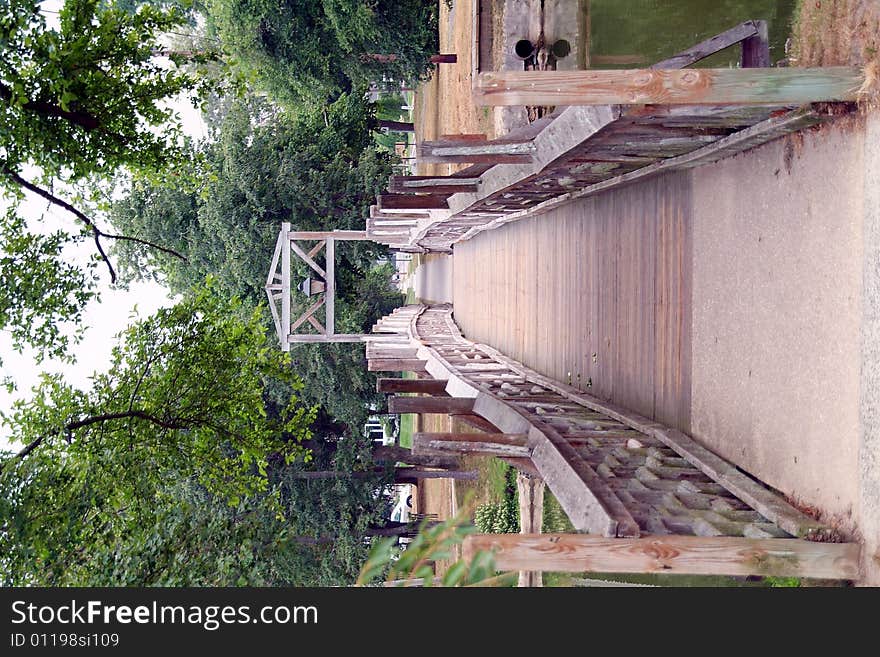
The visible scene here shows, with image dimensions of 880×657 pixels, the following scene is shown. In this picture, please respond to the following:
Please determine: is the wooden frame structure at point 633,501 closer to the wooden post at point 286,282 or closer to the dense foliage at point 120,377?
the dense foliage at point 120,377

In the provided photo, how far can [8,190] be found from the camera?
8.59 metres

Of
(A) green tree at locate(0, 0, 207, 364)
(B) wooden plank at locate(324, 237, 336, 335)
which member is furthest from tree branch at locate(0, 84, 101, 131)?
(B) wooden plank at locate(324, 237, 336, 335)

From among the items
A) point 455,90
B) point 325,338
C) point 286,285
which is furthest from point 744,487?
point 455,90

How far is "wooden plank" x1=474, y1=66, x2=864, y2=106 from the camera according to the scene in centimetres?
538

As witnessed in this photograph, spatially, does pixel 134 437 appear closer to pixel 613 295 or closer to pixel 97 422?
pixel 97 422

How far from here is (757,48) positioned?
23.6 ft

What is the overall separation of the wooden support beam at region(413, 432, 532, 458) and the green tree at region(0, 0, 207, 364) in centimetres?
450

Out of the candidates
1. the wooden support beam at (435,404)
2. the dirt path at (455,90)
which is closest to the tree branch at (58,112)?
the wooden support beam at (435,404)

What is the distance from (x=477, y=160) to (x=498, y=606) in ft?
16.2

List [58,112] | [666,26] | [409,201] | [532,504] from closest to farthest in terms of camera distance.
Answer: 1. [58,112]
2. [666,26]
3. [532,504]
4. [409,201]

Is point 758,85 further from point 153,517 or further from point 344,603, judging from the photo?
point 153,517

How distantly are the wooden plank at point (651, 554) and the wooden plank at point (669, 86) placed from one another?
8.65ft

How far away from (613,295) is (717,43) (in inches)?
136

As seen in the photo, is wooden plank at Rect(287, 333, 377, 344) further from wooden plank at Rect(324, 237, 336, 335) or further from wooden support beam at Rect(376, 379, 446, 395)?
wooden support beam at Rect(376, 379, 446, 395)
